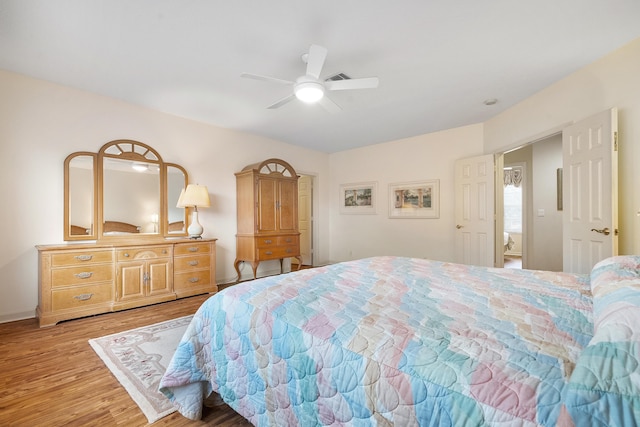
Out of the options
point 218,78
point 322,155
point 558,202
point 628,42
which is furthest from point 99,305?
point 558,202

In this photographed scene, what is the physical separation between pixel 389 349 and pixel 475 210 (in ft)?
12.9

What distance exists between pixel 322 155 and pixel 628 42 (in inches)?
177

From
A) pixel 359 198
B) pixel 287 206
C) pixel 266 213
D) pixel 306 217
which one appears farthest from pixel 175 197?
pixel 359 198

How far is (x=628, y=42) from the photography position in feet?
7.56

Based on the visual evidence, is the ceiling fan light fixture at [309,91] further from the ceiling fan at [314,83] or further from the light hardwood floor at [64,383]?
the light hardwood floor at [64,383]

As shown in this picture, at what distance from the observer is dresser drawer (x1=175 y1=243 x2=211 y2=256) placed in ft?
11.5

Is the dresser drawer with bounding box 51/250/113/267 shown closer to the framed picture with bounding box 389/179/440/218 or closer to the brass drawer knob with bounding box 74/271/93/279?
the brass drawer knob with bounding box 74/271/93/279

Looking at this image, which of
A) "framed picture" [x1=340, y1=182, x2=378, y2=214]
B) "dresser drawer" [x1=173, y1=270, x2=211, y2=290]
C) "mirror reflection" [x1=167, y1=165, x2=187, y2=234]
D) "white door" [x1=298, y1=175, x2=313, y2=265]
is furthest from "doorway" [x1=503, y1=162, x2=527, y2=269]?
"mirror reflection" [x1=167, y1=165, x2=187, y2=234]

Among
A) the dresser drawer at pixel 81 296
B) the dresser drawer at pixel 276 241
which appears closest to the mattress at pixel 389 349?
the dresser drawer at pixel 81 296

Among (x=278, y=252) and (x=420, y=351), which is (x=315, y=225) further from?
(x=420, y=351)

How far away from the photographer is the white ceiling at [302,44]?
1.93 meters

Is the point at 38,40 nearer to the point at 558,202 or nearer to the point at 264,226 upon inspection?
the point at 264,226

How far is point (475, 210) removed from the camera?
4.15 m

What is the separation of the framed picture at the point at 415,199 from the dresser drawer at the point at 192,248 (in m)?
3.24
